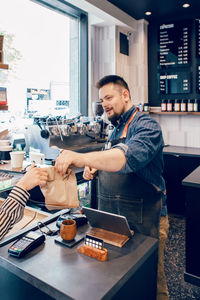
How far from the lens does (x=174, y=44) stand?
4301 mm

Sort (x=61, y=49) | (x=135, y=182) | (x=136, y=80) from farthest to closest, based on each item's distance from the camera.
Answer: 1. (x=136, y=80)
2. (x=61, y=49)
3. (x=135, y=182)

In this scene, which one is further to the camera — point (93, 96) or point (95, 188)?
point (93, 96)

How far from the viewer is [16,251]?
1150mm

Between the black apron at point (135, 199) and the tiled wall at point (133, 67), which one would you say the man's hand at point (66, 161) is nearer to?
the black apron at point (135, 199)

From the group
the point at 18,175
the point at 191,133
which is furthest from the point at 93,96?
the point at 18,175

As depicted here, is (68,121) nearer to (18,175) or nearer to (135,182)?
(18,175)

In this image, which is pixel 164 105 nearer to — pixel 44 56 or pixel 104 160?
pixel 44 56

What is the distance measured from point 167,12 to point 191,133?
1880mm

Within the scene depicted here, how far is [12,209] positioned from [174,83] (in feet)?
12.3

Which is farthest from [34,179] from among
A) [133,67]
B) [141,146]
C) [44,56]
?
[133,67]

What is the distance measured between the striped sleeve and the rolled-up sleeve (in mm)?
519

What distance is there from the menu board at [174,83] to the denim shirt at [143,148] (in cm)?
274

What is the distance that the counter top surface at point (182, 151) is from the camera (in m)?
3.79

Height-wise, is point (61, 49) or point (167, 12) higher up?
point (167, 12)
